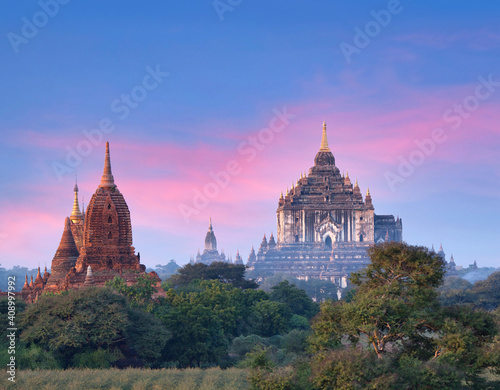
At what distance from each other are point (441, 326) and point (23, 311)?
83.8ft

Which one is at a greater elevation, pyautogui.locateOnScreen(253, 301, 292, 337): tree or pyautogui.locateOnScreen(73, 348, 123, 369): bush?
pyautogui.locateOnScreen(253, 301, 292, 337): tree

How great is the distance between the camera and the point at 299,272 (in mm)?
183250

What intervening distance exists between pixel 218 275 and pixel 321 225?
73685 mm

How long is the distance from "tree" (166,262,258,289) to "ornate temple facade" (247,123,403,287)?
221 ft

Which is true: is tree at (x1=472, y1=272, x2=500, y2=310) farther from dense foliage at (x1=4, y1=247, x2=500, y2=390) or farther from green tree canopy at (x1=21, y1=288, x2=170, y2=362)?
green tree canopy at (x1=21, y1=288, x2=170, y2=362)

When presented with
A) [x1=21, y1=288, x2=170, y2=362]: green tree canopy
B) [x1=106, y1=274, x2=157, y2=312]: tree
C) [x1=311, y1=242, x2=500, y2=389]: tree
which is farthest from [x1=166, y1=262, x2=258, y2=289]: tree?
[x1=311, y1=242, x2=500, y2=389]: tree

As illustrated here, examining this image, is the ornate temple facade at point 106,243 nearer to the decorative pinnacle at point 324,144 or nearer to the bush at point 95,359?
the bush at point 95,359

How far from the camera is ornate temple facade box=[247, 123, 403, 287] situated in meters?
183

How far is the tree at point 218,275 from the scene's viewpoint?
109 metres

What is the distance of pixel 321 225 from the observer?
184 metres

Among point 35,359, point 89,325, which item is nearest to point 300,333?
point 89,325

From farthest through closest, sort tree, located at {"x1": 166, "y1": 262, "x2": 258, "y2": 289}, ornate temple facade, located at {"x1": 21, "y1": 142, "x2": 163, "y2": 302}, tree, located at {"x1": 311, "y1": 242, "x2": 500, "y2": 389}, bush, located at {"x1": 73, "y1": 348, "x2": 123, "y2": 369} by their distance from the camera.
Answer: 1. tree, located at {"x1": 166, "y1": 262, "x2": 258, "y2": 289}
2. ornate temple facade, located at {"x1": 21, "y1": 142, "x2": 163, "y2": 302}
3. bush, located at {"x1": 73, "y1": 348, "x2": 123, "y2": 369}
4. tree, located at {"x1": 311, "y1": 242, "x2": 500, "y2": 389}

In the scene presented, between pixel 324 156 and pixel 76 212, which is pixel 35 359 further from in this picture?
pixel 324 156

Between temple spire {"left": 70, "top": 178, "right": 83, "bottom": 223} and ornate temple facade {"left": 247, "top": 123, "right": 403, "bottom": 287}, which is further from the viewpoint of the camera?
ornate temple facade {"left": 247, "top": 123, "right": 403, "bottom": 287}
